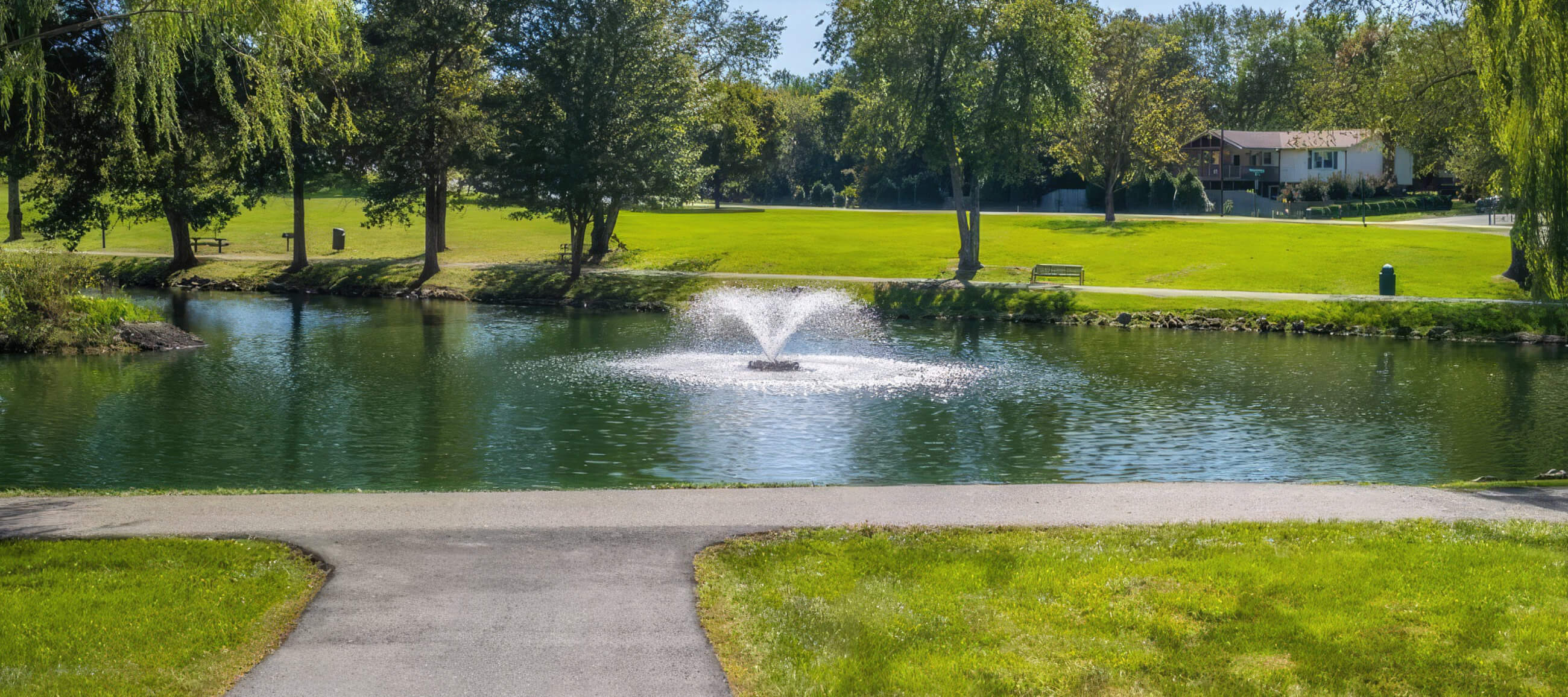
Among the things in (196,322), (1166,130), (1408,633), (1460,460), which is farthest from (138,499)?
(1166,130)

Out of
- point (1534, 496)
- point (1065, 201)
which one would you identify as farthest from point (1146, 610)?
point (1065, 201)

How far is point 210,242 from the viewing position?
62000mm

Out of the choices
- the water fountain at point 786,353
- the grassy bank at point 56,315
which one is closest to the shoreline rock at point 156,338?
the grassy bank at point 56,315

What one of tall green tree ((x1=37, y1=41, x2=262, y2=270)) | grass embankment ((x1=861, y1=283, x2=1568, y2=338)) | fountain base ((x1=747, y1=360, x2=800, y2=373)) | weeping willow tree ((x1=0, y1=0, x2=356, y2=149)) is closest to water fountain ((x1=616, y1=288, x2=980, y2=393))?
fountain base ((x1=747, y1=360, x2=800, y2=373))

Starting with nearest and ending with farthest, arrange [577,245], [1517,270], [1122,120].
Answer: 1. [1517,270]
2. [577,245]
3. [1122,120]

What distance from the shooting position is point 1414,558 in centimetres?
1118

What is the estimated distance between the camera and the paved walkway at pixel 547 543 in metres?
8.67

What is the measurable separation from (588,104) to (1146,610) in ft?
137

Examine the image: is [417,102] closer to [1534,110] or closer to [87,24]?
[87,24]

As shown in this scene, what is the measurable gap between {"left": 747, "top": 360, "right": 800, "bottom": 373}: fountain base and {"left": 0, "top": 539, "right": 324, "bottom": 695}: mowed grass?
1836 cm

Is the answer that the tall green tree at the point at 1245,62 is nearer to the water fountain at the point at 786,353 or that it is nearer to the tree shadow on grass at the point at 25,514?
the water fountain at the point at 786,353

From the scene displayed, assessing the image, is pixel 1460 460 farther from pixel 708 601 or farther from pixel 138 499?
pixel 138 499

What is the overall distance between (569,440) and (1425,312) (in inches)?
1176

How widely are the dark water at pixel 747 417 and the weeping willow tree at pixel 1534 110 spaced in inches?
132
